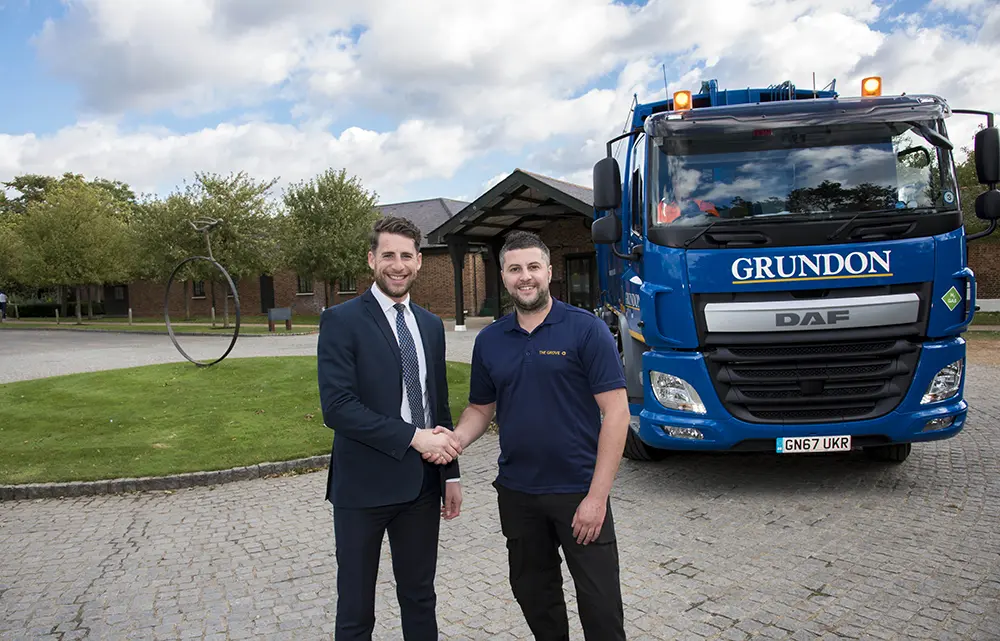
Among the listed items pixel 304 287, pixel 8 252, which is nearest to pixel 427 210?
pixel 304 287

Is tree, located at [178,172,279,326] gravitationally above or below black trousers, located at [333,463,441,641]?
above

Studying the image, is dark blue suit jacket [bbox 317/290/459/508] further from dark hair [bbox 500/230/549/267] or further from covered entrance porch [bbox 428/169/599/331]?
covered entrance porch [bbox 428/169/599/331]

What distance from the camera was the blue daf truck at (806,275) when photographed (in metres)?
5.28

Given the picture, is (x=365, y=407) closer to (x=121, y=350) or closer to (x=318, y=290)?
(x=121, y=350)

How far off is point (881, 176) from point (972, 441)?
11.7 ft

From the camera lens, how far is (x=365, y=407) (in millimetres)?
2688

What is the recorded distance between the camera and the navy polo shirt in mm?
2768

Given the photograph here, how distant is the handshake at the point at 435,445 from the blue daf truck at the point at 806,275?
3111 millimetres

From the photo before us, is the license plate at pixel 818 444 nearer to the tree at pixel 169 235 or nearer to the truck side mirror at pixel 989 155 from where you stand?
the truck side mirror at pixel 989 155

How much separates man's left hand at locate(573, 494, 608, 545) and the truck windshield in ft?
11.0

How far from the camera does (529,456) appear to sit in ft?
9.23

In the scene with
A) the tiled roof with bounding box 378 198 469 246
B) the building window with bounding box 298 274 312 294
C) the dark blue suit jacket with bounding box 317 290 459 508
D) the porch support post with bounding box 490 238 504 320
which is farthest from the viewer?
the building window with bounding box 298 274 312 294

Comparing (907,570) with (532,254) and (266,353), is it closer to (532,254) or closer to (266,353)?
(532,254)

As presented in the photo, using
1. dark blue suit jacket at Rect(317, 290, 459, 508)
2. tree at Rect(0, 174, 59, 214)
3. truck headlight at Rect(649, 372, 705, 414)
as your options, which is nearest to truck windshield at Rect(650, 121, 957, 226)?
truck headlight at Rect(649, 372, 705, 414)
